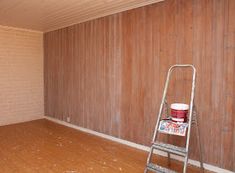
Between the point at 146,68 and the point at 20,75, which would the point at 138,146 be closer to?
the point at 146,68

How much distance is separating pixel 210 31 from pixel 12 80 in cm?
462

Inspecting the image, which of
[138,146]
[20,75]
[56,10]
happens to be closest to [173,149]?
[138,146]

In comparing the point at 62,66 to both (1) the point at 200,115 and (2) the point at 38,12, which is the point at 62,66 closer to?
(2) the point at 38,12

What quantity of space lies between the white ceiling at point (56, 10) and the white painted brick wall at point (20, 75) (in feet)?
1.75

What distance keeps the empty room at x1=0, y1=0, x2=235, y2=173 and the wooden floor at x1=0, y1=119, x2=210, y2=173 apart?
0.02 meters

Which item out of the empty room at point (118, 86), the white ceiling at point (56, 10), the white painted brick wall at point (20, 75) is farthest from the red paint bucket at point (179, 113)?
the white painted brick wall at point (20, 75)

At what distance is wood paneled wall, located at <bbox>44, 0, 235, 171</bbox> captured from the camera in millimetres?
2732

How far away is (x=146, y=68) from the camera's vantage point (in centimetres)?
352

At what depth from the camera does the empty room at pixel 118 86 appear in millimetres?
2738

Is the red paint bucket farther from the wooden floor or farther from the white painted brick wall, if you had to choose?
the white painted brick wall

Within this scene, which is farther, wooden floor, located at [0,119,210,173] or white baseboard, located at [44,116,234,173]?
wooden floor, located at [0,119,210,173]

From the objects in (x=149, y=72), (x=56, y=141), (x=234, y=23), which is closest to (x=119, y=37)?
(x=149, y=72)

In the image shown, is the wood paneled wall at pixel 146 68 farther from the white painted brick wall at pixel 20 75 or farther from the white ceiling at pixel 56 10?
the white painted brick wall at pixel 20 75

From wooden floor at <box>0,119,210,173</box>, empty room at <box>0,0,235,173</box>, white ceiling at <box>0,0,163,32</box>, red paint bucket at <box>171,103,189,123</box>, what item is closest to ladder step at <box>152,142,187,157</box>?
empty room at <box>0,0,235,173</box>
